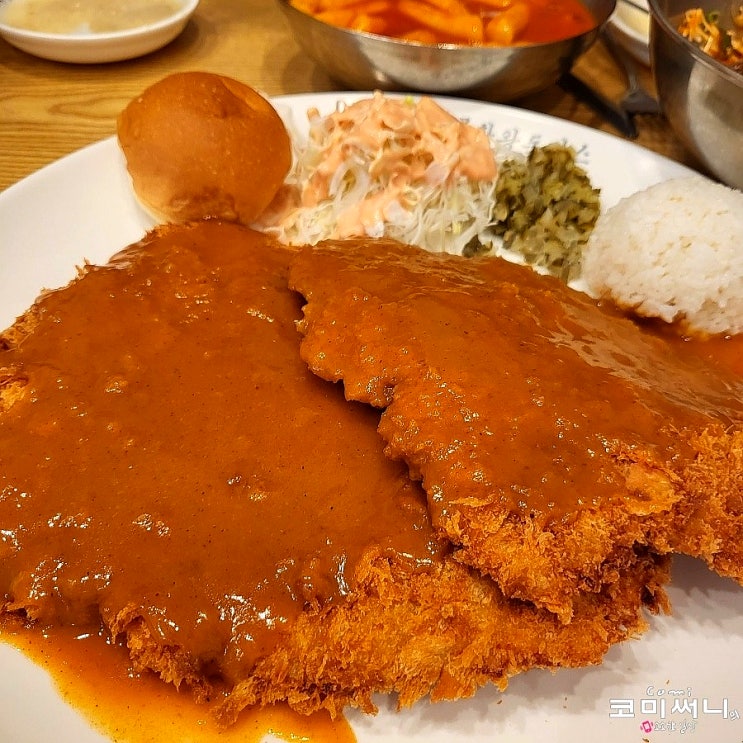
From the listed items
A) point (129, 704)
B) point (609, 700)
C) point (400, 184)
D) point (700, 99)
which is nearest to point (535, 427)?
point (609, 700)

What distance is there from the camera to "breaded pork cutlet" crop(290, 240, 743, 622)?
5.24ft

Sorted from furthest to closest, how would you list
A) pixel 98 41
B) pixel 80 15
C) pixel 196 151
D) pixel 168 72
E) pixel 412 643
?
pixel 168 72 < pixel 80 15 < pixel 98 41 < pixel 196 151 < pixel 412 643

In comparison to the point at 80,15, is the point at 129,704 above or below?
below

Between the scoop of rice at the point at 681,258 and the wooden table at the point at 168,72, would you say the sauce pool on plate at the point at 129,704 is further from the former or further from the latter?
the wooden table at the point at 168,72

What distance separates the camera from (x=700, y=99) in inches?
114

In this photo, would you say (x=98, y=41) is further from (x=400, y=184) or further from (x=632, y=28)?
(x=632, y=28)

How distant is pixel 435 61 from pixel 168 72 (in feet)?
6.05

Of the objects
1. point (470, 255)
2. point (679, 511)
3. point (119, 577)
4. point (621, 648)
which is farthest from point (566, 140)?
point (119, 577)

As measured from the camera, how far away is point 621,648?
1.89 m

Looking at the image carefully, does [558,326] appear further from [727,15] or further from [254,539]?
[727,15]

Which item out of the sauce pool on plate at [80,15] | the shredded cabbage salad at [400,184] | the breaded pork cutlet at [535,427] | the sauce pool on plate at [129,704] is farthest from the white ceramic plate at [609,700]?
the sauce pool on plate at [80,15]

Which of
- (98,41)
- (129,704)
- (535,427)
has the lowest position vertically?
(129,704)

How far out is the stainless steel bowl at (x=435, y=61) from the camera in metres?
3.17

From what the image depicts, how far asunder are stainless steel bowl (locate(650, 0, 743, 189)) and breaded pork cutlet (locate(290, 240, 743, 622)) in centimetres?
137
